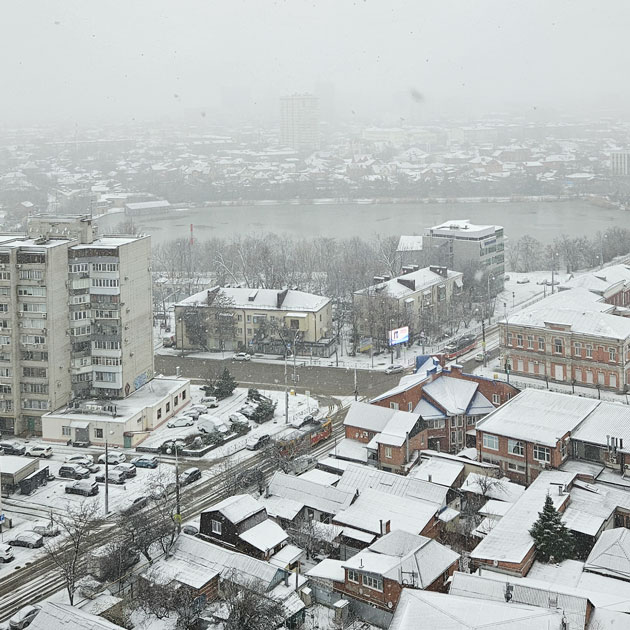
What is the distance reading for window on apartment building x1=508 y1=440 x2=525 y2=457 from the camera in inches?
322

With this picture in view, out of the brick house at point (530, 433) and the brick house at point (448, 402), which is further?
the brick house at point (448, 402)

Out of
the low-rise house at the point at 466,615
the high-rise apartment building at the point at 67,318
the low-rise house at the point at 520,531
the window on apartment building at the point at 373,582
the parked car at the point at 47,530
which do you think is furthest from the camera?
the high-rise apartment building at the point at 67,318

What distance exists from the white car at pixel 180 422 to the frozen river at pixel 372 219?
1995 cm

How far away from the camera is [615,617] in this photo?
17.3ft

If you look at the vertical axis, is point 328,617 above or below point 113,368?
below

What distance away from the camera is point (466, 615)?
5070 millimetres

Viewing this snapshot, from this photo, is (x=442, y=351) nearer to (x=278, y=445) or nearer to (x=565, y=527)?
(x=278, y=445)

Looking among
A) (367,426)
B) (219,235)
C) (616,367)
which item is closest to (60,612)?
(367,426)

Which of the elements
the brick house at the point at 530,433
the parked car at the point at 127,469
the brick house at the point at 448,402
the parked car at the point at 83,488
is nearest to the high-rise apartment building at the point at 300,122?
the brick house at the point at 448,402

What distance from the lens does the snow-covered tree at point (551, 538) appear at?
6359 millimetres

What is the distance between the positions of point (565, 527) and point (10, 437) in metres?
6.34

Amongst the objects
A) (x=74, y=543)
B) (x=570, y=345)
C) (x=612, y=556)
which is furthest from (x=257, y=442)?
(x=570, y=345)

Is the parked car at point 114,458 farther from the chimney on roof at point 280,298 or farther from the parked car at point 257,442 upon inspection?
the chimney on roof at point 280,298

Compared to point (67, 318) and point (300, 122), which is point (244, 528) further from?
point (300, 122)
